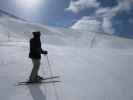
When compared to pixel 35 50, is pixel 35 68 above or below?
below

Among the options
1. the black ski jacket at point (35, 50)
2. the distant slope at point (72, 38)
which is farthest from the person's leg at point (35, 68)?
the distant slope at point (72, 38)

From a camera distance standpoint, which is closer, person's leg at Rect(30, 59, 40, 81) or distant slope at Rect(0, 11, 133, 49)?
person's leg at Rect(30, 59, 40, 81)

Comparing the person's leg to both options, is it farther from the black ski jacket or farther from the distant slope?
the distant slope

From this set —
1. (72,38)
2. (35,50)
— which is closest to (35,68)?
(35,50)

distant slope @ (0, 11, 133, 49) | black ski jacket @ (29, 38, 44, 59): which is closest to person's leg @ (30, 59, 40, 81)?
Result: black ski jacket @ (29, 38, 44, 59)

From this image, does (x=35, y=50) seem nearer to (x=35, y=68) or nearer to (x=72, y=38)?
(x=35, y=68)

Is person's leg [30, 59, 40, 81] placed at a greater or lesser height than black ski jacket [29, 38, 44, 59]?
lesser

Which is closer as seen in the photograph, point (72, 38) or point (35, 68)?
point (35, 68)

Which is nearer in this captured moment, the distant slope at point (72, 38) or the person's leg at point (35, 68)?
the person's leg at point (35, 68)

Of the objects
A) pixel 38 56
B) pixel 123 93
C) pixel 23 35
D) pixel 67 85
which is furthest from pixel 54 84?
pixel 23 35

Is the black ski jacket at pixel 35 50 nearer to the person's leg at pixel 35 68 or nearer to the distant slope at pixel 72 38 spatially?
the person's leg at pixel 35 68

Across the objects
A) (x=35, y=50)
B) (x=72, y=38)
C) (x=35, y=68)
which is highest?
(x=72, y=38)

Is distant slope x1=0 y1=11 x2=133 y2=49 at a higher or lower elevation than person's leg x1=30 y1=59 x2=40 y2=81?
higher

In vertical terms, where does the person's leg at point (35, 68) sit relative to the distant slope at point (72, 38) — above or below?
below
